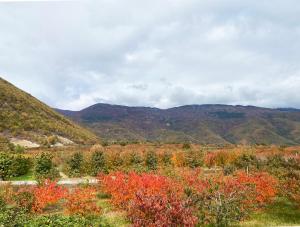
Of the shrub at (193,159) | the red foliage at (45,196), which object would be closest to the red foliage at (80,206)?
the red foliage at (45,196)

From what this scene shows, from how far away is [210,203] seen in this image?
14.8m

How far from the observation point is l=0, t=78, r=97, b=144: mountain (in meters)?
65.9

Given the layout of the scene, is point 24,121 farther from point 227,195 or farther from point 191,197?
point 227,195

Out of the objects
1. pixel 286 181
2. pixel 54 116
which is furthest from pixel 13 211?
pixel 54 116

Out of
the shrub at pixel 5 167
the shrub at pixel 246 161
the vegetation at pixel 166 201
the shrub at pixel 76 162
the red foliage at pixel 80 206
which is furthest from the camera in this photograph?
the shrub at pixel 76 162

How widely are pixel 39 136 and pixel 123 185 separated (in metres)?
52.5

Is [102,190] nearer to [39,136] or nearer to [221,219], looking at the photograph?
[221,219]

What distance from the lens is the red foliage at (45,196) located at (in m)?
16.9

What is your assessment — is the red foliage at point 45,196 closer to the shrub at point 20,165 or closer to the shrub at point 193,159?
the shrub at point 20,165

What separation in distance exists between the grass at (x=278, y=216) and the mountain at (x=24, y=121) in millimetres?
50006

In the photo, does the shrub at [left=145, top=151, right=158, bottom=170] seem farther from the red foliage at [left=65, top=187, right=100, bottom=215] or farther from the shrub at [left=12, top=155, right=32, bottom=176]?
the red foliage at [left=65, top=187, right=100, bottom=215]

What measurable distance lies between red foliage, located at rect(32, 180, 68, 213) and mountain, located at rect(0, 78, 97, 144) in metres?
44.2

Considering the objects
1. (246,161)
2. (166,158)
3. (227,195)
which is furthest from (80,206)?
(246,161)

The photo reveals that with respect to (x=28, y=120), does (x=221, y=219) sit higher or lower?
lower
